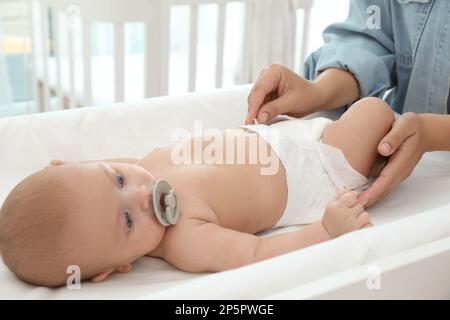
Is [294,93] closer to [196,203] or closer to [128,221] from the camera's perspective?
[196,203]

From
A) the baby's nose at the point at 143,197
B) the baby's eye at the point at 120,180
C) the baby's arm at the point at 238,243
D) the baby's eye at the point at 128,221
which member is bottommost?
the baby's arm at the point at 238,243

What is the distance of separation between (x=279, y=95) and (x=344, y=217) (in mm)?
456

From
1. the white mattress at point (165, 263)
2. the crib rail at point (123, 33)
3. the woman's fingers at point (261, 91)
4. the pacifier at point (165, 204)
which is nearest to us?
the white mattress at point (165, 263)

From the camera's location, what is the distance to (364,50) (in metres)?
1.37

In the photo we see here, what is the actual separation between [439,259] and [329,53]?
770 mm

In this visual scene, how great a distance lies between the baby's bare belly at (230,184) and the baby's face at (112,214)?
90mm

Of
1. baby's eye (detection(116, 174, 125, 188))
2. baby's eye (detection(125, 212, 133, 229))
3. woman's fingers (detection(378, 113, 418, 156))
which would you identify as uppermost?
woman's fingers (detection(378, 113, 418, 156))

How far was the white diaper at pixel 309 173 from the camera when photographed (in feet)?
3.49

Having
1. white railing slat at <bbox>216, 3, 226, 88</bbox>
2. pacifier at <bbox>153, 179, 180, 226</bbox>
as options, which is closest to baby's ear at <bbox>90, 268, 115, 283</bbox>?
pacifier at <bbox>153, 179, 180, 226</bbox>

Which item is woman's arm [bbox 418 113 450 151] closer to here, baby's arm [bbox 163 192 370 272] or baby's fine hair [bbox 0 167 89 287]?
baby's arm [bbox 163 192 370 272]

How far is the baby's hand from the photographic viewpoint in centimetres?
85

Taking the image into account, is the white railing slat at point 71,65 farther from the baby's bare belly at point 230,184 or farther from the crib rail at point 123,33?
the baby's bare belly at point 230,184

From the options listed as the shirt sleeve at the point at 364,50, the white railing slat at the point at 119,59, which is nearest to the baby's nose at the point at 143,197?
the shirt sleeve at the point at 364,50

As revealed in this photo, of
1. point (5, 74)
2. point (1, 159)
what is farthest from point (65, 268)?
point (5, 74)
